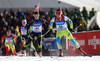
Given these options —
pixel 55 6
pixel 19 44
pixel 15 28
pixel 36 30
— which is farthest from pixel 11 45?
pixel 55 6

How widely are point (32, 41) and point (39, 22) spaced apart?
93 centimetres

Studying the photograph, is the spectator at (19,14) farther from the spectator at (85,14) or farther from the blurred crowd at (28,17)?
the spectator at (85,14)

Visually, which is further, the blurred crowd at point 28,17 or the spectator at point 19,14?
the spectator at point 19,14

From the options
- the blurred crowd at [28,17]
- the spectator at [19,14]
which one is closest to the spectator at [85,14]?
the blurred crowd at [28,17]

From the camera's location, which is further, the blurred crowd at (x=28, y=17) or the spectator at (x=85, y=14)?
the spectator at (x=85, y=14)

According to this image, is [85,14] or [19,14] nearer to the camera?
[85,14]

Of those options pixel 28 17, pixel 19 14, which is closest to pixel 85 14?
pixel 28 17

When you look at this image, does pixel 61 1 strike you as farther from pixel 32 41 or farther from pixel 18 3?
pixel 32 41

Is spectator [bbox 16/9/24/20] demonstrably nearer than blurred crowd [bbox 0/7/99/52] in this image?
No

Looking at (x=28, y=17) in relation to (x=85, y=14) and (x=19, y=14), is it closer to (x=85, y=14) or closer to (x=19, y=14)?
(x=19, y=14)

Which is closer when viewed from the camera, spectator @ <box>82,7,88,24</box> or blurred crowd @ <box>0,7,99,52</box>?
blurred crowd @ <box>0,7,99,52</box>

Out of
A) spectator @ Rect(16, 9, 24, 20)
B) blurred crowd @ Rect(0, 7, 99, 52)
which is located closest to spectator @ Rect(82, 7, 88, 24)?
blurred crowd @ Rect(0, 7, 99, 52)

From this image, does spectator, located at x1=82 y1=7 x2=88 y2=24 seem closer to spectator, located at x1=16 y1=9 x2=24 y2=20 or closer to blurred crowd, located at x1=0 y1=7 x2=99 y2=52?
blurred crowd, located at x1=0 y1=7 x2=99 y2=52

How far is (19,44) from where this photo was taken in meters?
13.7
